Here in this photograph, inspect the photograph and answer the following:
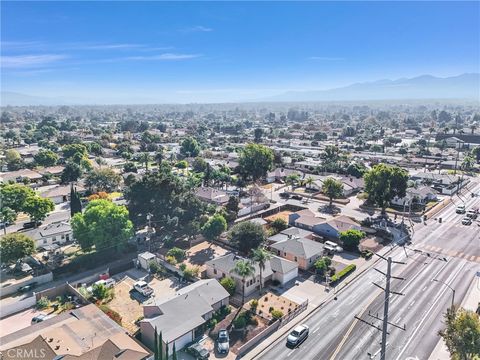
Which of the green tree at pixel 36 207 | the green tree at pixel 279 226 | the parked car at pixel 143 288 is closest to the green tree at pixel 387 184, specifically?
the green tree at pixel 279 226

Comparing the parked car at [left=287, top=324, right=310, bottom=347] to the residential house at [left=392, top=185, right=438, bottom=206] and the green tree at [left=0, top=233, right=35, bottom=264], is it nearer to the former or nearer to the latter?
the green tree at [left=0, top=233, right=35, bottom=264]

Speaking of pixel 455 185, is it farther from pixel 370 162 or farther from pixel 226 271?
pixel 226 271

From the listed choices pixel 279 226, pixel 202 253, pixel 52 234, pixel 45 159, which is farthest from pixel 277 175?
pixel 45 159

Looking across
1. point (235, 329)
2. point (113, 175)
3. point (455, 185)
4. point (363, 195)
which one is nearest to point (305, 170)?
point (363, 195)

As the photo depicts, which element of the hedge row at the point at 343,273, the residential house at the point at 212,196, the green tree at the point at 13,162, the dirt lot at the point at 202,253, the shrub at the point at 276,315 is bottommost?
the dirt lot at the point at 202,253

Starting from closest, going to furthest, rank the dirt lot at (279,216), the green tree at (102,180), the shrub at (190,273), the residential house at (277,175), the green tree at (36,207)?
the shrub at (190,273) → the green tree at (36,207) → the dirt lot at (279,216) → the green tree at (102,180) → the residential house at (277,175)

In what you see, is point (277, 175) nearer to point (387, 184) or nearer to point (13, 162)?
point (387, 184)

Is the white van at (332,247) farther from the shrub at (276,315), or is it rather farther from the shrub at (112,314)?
the shrub at (112,314)
